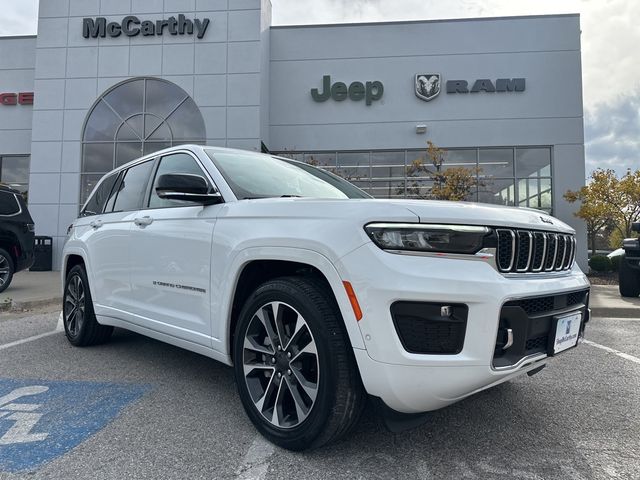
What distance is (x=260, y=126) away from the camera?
48.5 feet

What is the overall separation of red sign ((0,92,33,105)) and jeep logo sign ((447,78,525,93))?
1594 cm

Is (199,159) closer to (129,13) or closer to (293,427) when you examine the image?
(293,427)

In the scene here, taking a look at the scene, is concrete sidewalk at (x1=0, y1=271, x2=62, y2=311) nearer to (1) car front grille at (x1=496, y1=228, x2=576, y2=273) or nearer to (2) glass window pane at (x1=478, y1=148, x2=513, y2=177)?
(1) car front grille at (x1=496, y1=228, x2=576, y2=273)

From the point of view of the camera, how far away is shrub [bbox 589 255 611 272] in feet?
47.4

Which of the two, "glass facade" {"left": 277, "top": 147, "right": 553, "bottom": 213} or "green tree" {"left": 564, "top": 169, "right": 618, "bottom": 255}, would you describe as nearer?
"green tree" {"left": 564, "top": 169, "right": 618, "bottom": 255}

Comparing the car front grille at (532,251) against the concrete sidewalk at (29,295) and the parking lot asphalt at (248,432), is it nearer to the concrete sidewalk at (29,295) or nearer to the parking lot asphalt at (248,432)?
the parking lot asphalt at (248,432)

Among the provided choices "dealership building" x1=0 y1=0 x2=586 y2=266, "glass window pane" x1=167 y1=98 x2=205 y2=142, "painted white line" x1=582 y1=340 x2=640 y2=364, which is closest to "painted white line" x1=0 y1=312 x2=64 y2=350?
"painted white line" x1=582 y1=340 x2=640 y2=364

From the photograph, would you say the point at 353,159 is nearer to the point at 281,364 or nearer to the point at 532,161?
the point at 532,161

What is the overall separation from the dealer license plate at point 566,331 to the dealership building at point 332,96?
13.0 meters

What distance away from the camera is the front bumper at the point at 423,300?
1886 mm

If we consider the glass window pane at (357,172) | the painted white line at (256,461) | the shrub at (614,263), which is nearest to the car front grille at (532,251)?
the painted white line at (256,461)

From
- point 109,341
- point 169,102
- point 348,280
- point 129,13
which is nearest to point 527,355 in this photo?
point 348,280

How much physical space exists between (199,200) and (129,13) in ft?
52.6

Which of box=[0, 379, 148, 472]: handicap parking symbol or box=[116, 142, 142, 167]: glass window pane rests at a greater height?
box=[116, 142, 142, 167]: glass window pane
